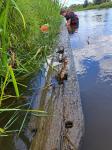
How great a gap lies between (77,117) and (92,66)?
2216mm

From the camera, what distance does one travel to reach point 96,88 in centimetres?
347

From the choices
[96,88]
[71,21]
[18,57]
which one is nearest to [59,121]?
[18,57]

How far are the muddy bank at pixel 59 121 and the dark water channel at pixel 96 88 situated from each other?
25 centimetres

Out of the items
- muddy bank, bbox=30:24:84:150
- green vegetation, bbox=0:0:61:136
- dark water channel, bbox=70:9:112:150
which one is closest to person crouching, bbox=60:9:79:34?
dark water channel, bbox=70:9:112:150

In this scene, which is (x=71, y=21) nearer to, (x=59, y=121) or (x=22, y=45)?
(x=22, y=45)

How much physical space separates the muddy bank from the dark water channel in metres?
0.25

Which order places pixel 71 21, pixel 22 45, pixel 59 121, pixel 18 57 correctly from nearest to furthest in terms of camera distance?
1. pixel 59 121
2. pixel 18 57
3. pixel 22 45
4. pixel 71 21

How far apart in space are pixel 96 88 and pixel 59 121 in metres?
1.46

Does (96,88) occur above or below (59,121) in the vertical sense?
below

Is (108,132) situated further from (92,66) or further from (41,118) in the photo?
(92,66)

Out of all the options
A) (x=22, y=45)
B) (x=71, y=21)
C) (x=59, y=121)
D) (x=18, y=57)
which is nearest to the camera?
(x=59, y=121)

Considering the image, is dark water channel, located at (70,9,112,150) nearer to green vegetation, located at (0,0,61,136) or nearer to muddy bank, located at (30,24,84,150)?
muddy bank, located at (30,24,84,150)

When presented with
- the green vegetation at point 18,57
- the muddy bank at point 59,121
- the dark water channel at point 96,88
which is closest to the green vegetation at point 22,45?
the green vegetation at point 18,57

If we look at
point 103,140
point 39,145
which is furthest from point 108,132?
point 39,145
